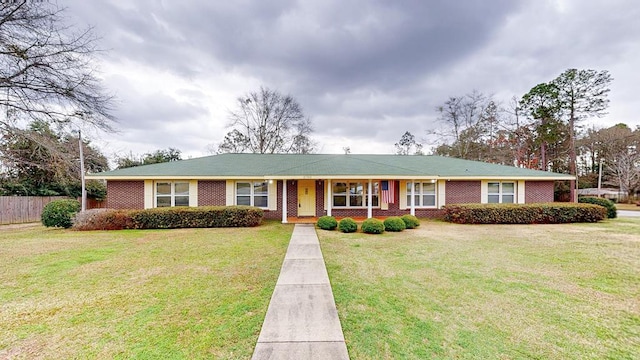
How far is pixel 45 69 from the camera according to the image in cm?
988

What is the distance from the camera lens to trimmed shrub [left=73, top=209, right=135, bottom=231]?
11305 mm

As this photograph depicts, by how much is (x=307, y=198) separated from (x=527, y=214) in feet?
37.1

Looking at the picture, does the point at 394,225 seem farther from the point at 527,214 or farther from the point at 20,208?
the point at 20,208

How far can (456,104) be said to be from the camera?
28.7 m

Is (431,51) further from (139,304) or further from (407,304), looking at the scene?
(139,304)

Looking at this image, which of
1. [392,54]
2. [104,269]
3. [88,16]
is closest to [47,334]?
[104,269]

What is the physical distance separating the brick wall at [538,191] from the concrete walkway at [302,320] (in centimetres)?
1513

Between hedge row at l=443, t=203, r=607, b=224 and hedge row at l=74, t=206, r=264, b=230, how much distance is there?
1056 centimetres

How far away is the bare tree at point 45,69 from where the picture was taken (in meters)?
9.38

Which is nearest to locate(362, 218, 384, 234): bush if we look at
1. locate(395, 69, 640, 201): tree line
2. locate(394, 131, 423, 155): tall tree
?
locate(395, 69, 640, 201): tree line

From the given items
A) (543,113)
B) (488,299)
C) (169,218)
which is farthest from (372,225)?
(543,113)

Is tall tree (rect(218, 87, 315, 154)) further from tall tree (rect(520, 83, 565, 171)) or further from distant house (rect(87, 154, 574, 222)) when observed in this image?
tall tree (rect(520, 83, 565, 171))

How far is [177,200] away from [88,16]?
28.0 feet

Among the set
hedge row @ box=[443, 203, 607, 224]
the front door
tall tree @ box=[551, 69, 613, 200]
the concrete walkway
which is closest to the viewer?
the concrete walkway
